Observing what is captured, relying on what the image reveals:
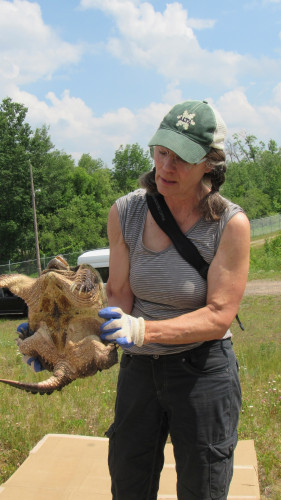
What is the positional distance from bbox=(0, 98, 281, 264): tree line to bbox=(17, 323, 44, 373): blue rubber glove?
99.8 ft

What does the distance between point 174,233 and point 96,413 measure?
2933 millimetres

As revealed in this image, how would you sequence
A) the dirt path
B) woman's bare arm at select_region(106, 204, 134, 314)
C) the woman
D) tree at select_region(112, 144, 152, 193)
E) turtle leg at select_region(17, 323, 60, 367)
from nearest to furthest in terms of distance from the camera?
the woman
woman's bare arm at select_region(106, 204, 134, 314)
turtle leg at select_region(17, 323, 60, 367)
the dirt path
tree at select_region(112, 144, 152, 193)

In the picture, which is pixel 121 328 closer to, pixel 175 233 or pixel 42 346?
pixel 175 233

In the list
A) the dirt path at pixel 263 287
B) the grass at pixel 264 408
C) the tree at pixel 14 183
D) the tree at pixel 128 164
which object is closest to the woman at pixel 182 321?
the grass at pixel 264 408

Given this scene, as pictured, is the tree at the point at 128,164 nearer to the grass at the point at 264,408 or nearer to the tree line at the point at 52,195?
the tree line at the point at 52,195

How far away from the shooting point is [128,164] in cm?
5975

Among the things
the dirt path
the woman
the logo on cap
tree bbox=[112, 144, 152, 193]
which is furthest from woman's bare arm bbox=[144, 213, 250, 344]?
tree bbox=[112, 144, 152, 193]

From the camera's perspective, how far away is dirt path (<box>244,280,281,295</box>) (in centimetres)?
1609

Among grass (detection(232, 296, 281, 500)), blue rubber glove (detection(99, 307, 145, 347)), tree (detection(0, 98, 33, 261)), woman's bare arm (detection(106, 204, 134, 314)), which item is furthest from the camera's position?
tree (detection(0, 98, 33, 261))

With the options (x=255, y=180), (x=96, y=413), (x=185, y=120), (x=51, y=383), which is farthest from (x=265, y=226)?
(x=185, y=120)

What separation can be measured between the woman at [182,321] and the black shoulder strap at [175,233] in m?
0.03

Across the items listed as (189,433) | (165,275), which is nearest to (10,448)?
(189,433)

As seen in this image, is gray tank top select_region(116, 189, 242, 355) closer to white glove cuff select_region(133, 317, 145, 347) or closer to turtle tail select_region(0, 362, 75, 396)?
white glove cuff select_region(133, 317, 145, 347)

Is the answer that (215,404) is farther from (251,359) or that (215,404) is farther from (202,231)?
(251,359)
